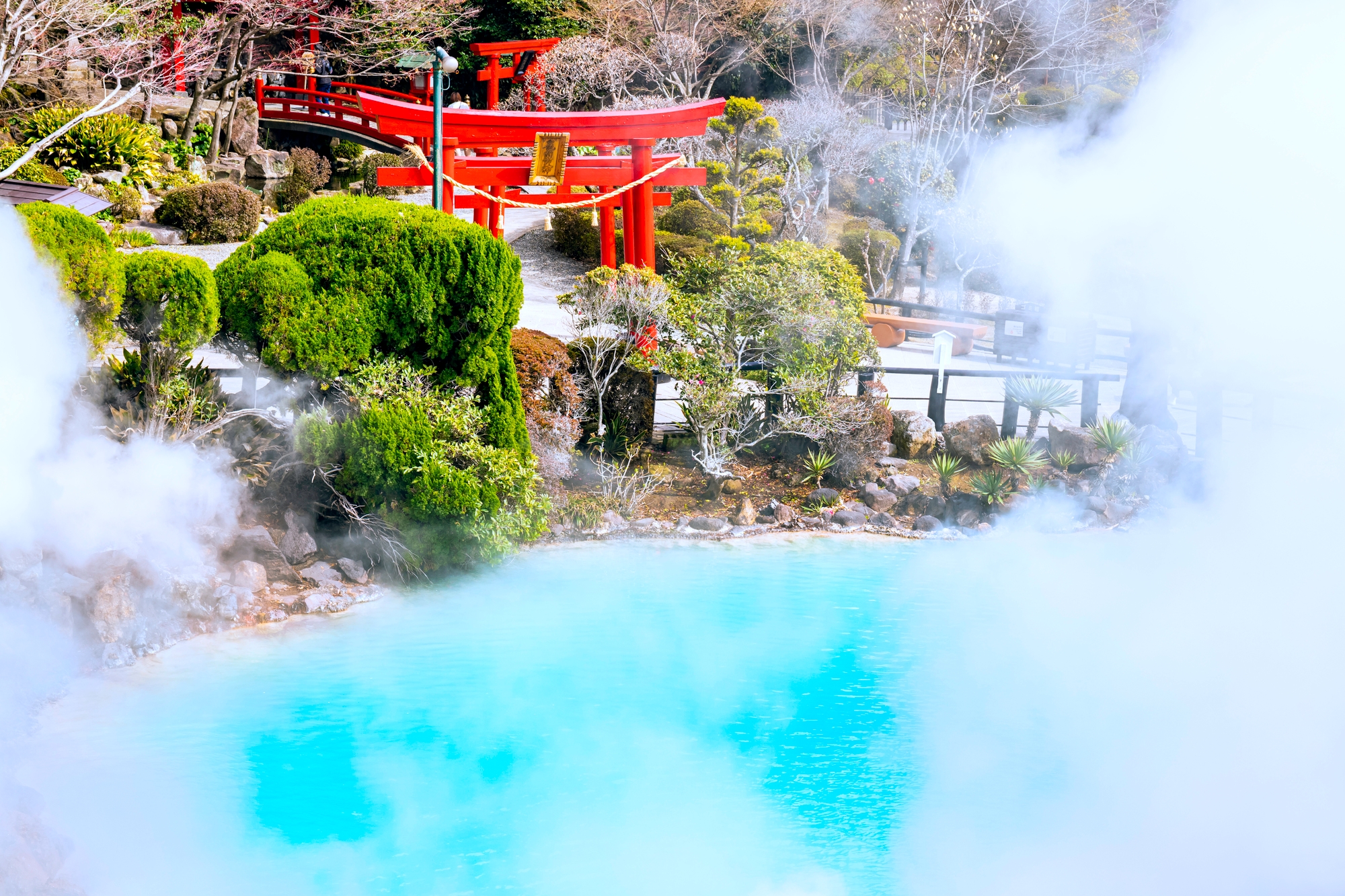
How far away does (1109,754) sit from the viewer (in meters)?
6.33

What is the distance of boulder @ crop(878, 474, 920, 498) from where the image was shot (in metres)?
11.7

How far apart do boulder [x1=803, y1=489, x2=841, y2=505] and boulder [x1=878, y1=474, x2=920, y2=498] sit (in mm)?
594

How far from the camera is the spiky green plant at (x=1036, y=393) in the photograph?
1203 centimetres

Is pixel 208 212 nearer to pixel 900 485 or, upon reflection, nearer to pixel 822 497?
pixel 822 497

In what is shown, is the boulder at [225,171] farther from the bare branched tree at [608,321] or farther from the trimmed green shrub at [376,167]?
the bare branched tree at [608,321]

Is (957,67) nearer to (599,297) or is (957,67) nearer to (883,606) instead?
(599,297)

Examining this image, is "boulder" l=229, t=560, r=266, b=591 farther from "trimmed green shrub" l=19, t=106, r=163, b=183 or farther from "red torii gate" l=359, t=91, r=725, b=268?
"trimmed green shrub" l=19, t=106, r=163, b=183

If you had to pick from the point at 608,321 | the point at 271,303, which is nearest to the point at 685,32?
the point at 608,321

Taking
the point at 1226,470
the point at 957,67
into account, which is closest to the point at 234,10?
the point at 957,67

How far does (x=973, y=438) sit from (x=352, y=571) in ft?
22.4

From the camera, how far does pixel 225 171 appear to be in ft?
74.4

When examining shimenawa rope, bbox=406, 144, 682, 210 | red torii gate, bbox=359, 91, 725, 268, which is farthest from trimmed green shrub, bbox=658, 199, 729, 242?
shimenawa rope, bbox=406, 144, 682, 210

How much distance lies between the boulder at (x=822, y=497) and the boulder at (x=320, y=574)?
4.98 m

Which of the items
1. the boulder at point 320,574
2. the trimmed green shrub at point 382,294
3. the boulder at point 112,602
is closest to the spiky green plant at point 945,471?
the trimmed green shrub at point 382,294
